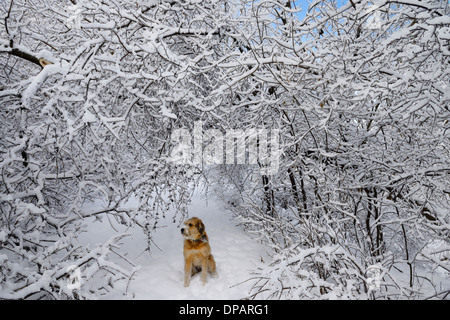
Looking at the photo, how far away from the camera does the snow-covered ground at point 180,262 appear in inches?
152

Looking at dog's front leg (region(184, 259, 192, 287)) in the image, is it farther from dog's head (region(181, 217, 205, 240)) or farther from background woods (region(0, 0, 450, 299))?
background woods (region(0, 0, 450, 299))

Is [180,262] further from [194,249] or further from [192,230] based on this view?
[192,230]

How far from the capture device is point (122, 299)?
3.51 metres

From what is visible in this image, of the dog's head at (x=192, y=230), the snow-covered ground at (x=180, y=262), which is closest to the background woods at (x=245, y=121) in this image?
the dog's head at (x=192, y=230)

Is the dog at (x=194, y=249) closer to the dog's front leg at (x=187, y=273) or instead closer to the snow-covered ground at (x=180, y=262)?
the dog's front leg at (x=187, y=273)

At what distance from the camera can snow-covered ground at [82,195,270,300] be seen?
12.6 feet

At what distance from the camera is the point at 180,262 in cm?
489

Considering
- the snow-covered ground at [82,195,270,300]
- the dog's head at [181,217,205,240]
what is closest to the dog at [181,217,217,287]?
the dog's head at [181,217,205,240]

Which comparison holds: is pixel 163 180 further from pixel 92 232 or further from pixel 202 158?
pixel 92 232

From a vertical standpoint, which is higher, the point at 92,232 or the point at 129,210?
the point at 129,210

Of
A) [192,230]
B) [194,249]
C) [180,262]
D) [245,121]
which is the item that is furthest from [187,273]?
[245,121]

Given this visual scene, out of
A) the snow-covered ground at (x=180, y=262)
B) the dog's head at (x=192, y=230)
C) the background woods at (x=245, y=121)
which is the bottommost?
the snow-covered ground at (x=180, y=262)
